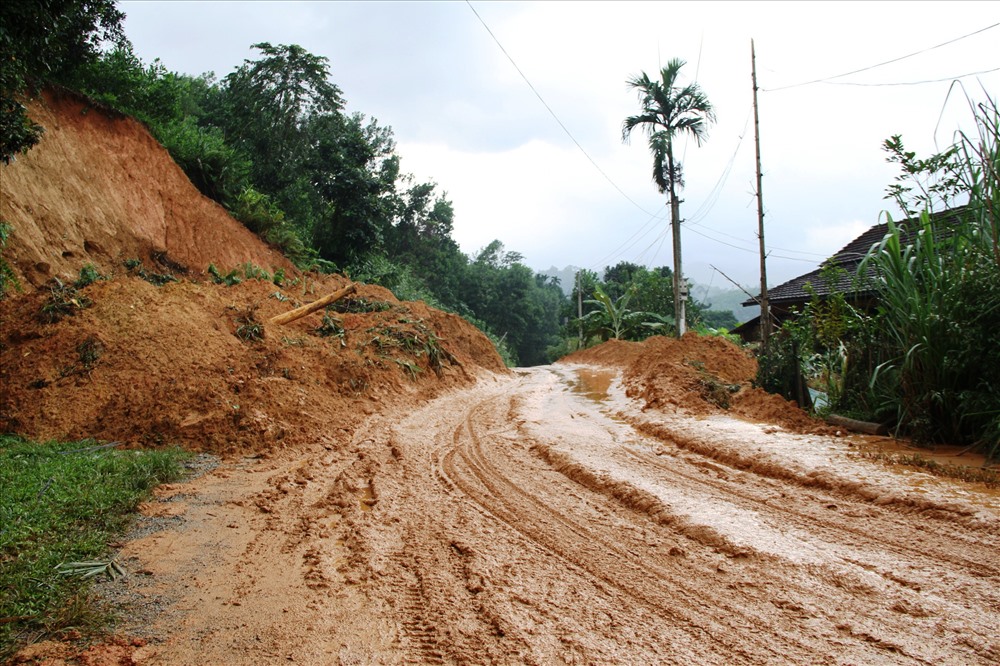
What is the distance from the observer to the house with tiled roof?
22.7 feet

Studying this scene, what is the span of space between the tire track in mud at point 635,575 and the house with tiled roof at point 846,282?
14.1 feet

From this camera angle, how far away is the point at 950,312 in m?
6.11

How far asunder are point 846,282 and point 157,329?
1442 centimetres

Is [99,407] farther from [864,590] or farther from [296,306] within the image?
[864,590]

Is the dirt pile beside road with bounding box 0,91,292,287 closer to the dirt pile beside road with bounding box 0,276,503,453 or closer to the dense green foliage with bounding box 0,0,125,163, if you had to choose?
the dirt pile beside road with bounding box 0,276,503,453

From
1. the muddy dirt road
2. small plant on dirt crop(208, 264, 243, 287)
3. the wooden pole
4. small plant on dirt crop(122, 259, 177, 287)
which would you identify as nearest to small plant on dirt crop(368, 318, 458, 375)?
the wooden pole

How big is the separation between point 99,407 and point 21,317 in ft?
7.47

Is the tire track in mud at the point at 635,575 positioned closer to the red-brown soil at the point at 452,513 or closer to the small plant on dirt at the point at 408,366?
the red-brown soil at the point at 452,513

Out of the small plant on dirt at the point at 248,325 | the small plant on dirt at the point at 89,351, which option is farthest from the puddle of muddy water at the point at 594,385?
the small plant on dirt at the point at 89,351

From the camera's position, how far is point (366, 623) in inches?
114

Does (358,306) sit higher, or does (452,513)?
(358,306)

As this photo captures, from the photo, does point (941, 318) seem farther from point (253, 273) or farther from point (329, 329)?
point (253, 273)

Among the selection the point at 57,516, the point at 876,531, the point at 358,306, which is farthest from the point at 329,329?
the point at 876,531

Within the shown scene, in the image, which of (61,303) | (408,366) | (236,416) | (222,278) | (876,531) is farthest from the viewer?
(222,278)
